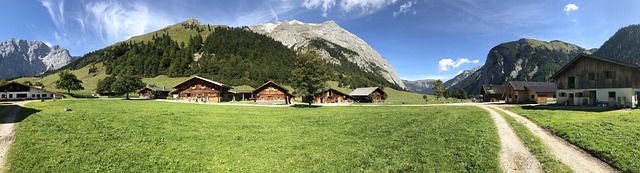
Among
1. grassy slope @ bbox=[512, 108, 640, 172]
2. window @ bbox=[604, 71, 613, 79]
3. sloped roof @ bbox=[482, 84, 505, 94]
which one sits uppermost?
window @ bbox=[604, 71, 613, 79]

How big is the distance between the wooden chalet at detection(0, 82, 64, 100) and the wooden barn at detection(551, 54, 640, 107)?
109m

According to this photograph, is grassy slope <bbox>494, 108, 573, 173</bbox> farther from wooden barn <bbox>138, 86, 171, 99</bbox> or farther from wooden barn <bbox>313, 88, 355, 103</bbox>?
wooden barn <bbox>138, 86, 171, 99</bbox>

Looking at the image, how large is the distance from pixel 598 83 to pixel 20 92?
11412 centimetres

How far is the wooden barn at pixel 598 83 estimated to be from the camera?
36000 mm

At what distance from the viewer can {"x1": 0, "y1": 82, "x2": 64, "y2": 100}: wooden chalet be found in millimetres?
64812

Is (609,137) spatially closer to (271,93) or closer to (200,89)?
Answer: (271,93)

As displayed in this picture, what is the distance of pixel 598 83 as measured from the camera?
39844mm

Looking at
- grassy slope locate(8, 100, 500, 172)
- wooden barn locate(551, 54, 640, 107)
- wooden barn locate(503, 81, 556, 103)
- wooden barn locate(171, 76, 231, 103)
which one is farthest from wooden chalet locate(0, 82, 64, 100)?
wooden barn locate(503, 81, 556, 103)

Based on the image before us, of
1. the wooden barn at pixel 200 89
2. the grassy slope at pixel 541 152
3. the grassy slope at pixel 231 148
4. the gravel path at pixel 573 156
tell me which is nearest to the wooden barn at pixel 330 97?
the wooden barn at pixel 200 89

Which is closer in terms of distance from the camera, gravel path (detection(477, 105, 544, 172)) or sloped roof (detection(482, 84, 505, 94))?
gravel path (detection(477, 105, 544, 172))

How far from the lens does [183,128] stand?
23469mm

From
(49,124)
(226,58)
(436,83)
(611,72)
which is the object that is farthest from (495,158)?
(226,58)

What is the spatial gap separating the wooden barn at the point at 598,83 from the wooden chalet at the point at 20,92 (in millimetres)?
108648

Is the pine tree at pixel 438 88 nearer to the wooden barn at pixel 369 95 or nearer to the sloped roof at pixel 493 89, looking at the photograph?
the sloped roof at pixel 493 89
